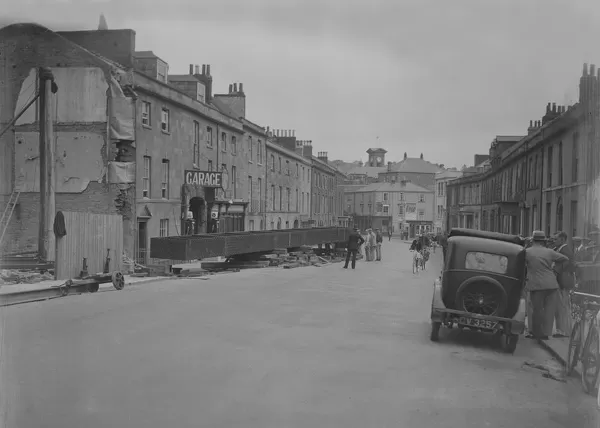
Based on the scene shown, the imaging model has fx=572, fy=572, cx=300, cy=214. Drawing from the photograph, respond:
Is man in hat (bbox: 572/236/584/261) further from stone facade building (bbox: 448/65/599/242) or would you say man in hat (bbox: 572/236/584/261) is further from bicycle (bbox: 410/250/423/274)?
bicycle (bbox: 410/250/423/274)

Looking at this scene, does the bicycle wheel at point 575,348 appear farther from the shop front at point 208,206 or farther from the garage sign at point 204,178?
the garage sign at point 204,178

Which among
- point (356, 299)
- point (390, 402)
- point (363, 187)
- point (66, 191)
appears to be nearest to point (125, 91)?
point (66, 191)

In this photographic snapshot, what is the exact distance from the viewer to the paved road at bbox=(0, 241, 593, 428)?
5473 millimetres

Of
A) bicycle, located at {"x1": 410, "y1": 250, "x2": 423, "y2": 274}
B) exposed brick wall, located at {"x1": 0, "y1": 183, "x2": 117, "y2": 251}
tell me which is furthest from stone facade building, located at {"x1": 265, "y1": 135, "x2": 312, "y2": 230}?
exposed brick wall, located at {"x1": 0, "y1": 183, "x2": 117, "y2": 251}

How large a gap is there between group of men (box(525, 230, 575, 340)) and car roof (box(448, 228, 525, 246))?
0.23 m

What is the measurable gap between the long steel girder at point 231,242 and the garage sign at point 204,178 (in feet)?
9.24

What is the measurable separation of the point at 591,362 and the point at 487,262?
3.23 meters

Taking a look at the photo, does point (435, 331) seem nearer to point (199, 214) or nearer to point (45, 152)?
point (45, 152)

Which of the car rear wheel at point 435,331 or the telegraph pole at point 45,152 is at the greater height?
the telegraph pole at point 45,152

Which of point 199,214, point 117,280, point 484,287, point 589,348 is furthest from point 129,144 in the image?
point 589,348

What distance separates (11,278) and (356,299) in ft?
25.5

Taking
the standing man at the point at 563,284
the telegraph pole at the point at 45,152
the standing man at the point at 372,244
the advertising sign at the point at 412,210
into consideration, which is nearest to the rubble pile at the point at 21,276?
the telegraph pole at the point at 45,152

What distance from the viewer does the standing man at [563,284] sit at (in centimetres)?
817

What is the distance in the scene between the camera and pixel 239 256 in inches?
1032
